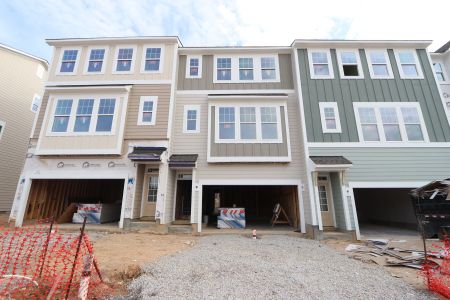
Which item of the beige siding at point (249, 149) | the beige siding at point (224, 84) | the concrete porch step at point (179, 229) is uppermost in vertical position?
the beige siding at point (224, 84)

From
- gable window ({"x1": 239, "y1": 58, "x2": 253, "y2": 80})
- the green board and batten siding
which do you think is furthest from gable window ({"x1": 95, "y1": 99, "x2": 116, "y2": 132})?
the green board and batten siding

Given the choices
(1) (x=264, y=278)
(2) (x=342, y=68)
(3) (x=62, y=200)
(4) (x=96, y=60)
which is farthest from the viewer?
(3) (x=62, y=200)

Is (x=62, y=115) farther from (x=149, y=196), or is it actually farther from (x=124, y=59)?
(x=149, y=196)

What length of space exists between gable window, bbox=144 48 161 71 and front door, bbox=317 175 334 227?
10445 millimetres

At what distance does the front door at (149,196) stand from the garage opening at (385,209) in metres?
10.7

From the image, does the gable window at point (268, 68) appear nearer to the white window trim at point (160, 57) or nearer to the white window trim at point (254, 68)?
the white window trim at point (254, 68)

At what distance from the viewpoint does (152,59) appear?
39.4 feet

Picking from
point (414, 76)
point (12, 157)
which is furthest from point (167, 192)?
point (414, 76)

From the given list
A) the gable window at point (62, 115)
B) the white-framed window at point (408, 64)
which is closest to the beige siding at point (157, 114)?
the gable window at point (62, 115)

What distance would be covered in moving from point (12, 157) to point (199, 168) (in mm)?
13564

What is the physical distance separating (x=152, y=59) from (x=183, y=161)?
244 inches

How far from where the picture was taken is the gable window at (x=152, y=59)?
39.1 ft

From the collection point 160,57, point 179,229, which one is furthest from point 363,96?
point 179,229

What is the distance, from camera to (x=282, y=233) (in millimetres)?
10062
